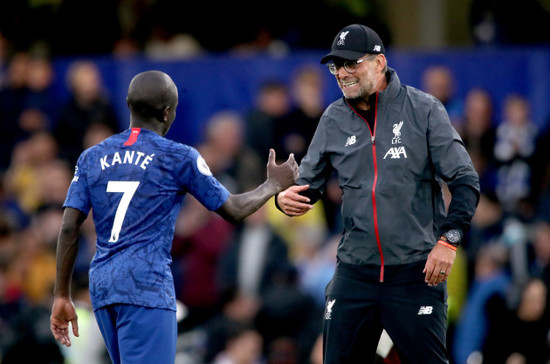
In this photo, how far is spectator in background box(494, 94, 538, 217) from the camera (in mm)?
11406

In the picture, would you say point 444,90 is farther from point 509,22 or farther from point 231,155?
point 231,155

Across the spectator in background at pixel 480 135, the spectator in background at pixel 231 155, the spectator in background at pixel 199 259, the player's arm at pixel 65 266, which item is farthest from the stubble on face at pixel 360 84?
the spectator in background at pixel 231 155

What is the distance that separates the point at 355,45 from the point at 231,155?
19.2ft

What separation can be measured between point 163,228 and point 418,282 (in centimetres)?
145

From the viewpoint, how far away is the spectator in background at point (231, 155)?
12.1 metres

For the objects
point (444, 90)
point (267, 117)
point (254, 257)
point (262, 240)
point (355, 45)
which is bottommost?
point (254, 257)

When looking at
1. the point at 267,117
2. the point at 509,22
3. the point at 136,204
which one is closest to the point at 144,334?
the point at 136,204

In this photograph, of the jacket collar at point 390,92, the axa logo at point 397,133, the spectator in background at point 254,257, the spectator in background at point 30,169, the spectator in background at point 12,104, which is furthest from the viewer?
the spectator in background at point 12,104

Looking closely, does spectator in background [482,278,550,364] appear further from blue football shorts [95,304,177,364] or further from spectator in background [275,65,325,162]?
blue football shorts [95,304,177,364]

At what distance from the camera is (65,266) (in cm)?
Result: 634

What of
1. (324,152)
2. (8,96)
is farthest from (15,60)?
(324,152)

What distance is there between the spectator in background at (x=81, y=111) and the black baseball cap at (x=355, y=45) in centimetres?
691

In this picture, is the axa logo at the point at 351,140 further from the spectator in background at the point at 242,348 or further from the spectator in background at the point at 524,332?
the spectator in background at the point at 242,348

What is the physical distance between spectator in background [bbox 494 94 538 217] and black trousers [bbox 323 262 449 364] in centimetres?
494
